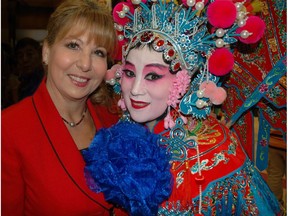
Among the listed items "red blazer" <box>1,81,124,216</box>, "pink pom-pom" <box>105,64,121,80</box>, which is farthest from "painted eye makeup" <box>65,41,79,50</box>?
"red blazer" <box>1,81,124,216</box>

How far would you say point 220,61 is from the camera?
1.47m

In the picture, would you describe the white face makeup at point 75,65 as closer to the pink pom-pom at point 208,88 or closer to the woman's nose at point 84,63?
the woman's nose at point 84,63

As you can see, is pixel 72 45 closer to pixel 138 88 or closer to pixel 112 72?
pixel 112 72

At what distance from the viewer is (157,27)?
1.50m

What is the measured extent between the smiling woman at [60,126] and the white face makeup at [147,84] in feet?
0.82

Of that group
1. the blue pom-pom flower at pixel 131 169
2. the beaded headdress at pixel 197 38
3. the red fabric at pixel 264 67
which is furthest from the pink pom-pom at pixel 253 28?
the blue pom-pom flower at pixel 131 169

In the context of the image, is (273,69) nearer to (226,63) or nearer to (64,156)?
(226,63)

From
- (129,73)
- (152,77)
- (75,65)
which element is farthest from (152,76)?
(75,65)

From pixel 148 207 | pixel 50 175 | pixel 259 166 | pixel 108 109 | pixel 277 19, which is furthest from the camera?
pixel 108 109

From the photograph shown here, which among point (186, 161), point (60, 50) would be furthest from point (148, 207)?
point (60, 50)

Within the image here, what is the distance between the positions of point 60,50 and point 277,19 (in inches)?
39.7

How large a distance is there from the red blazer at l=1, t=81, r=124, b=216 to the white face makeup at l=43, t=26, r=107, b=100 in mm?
177

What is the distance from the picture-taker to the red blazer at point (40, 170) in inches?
55.7

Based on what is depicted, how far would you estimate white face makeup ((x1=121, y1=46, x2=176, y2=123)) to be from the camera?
4.75 ft
